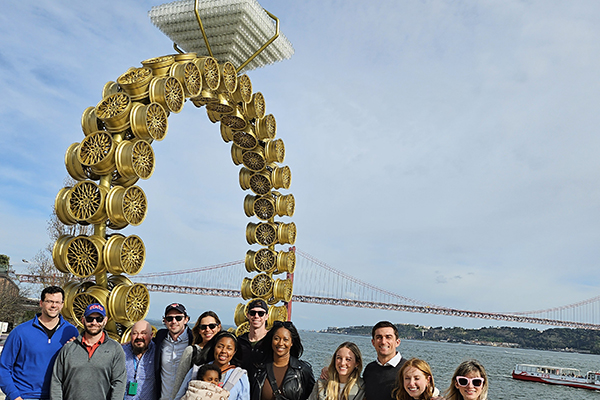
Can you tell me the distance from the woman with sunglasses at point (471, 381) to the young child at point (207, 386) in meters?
1.57

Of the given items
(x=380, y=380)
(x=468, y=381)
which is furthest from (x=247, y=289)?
(x=468, y=381)

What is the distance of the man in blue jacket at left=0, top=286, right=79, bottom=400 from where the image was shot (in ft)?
11.6

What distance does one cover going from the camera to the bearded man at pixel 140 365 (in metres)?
3.99

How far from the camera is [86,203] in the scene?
4934mm

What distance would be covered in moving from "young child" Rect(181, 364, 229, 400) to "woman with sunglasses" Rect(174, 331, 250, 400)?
0.08m

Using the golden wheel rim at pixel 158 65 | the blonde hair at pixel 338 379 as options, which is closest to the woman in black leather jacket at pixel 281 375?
the blonde hair at pixel 338 379

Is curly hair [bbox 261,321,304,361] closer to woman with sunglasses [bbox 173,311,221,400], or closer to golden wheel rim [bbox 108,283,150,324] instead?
woman with sunglasses [bbox 173,311,221,400]

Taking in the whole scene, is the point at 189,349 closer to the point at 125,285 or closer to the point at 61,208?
the point at 125,285

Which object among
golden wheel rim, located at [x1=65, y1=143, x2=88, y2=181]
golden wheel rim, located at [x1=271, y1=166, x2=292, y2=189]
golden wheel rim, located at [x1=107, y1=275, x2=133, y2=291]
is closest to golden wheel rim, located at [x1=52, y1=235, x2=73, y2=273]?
golden wheel rim, located at [x1=107, y1=275, x2=133, y2=291]

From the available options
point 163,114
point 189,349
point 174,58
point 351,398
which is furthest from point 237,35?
point 351,398

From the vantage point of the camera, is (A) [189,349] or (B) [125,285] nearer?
(A) [189,349]

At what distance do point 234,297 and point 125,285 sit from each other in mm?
39653

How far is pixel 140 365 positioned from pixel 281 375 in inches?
52.4

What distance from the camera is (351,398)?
3.35 meters
